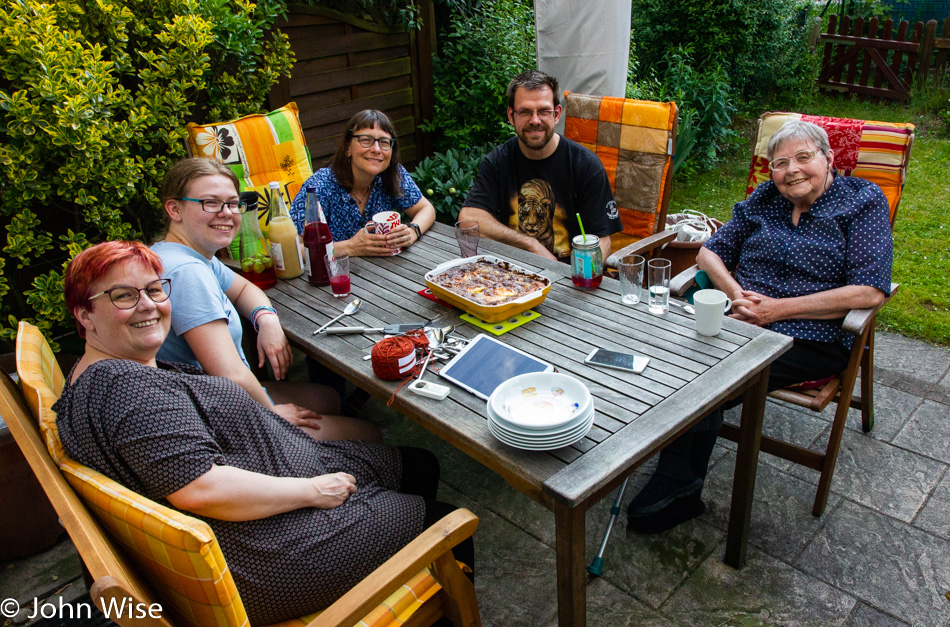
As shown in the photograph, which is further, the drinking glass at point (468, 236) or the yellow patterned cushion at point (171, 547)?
the drinking glass at point (468, 236)

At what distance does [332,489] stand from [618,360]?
0.87 meters

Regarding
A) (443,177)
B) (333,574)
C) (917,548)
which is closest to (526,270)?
(333,574)

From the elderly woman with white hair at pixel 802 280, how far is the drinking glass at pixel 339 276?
52.1 inches

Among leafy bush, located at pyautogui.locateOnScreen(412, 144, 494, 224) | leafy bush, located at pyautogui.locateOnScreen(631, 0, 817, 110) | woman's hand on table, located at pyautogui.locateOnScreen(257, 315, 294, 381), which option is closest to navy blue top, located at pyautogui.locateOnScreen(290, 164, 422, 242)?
woman's hand on table, located at pyautogui.locateOnScreen(257, 315, 294, 381)

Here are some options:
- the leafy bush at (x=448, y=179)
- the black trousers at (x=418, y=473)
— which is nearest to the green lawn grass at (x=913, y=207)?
the leafy bush at (x=448, y=179)

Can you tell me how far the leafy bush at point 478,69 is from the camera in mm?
5145

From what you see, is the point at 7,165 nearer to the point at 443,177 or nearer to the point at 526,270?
the point at 526,270

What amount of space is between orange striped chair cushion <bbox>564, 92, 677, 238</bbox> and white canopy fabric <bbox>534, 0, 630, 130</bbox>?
44 centimetres

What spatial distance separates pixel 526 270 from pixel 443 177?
253 cm

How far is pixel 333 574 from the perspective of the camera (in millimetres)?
1633

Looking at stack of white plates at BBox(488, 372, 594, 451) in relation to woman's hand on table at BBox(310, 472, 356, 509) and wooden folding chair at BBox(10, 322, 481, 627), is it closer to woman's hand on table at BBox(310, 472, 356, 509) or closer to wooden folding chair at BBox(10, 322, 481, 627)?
wooden folding chair at BBox(10, 322, 481, 627)

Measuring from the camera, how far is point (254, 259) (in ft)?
8.51

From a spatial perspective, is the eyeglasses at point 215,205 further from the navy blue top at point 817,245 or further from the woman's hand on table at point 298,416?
the navy blue top at point 817,245

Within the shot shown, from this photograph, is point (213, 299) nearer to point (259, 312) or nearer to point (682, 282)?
point (259, 312)
